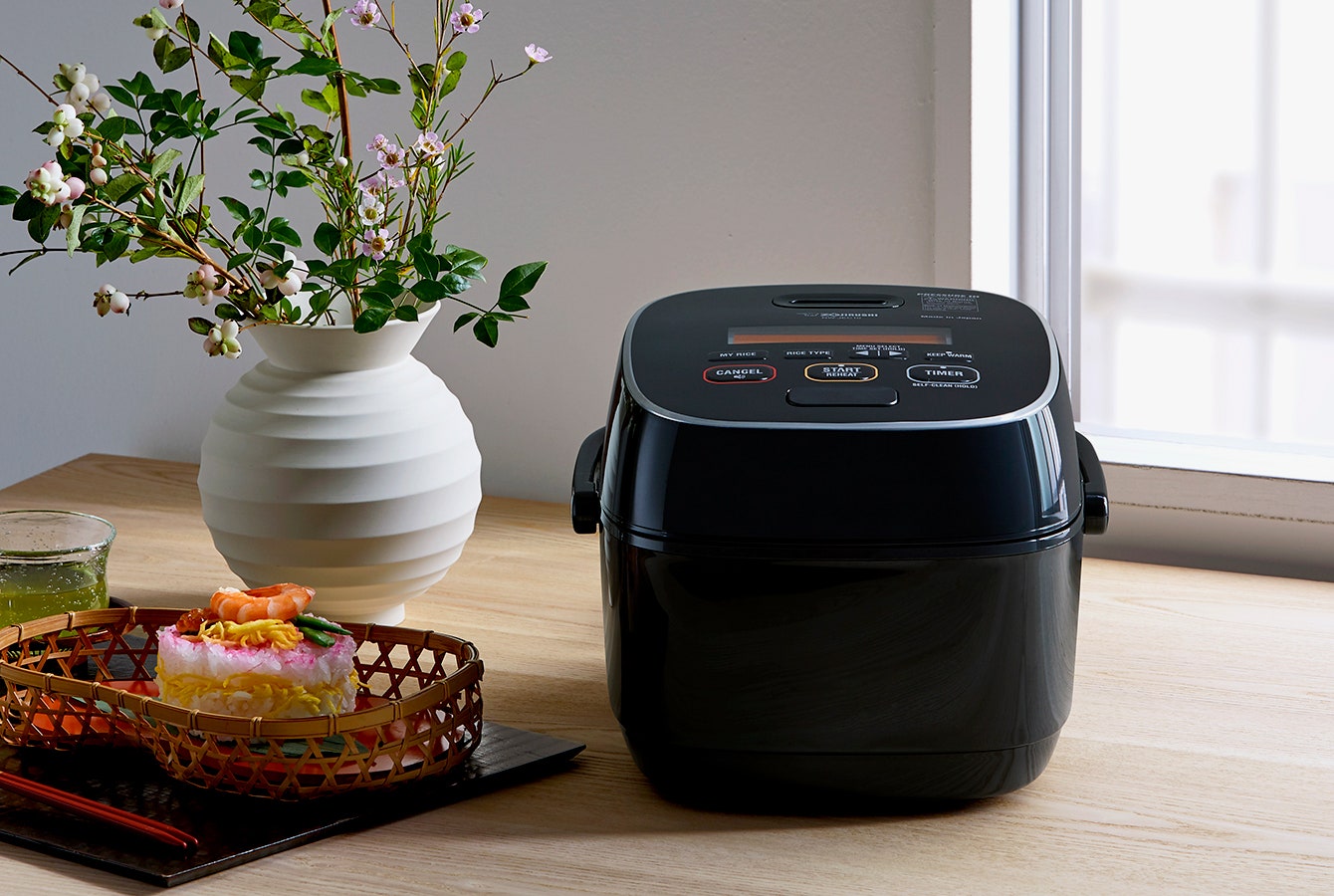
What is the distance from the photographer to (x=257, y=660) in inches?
27.4

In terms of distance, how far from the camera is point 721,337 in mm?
754

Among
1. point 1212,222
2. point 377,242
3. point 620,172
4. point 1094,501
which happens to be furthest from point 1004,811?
point 1212,222

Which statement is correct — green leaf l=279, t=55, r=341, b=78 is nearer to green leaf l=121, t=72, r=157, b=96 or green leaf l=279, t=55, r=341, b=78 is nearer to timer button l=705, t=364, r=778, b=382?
green leaf l=121, t=72, r=157, b=96

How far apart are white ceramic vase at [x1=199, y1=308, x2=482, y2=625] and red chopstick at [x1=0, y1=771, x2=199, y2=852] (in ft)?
0.79

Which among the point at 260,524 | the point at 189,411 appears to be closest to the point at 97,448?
the point at 189,411

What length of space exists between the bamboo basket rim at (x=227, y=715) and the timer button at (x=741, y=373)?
186mm

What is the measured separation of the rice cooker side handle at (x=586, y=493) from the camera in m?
0.74

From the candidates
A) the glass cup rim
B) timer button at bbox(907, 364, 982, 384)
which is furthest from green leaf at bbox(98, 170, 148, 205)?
timer button at bbox(907, 364, 982, 384)

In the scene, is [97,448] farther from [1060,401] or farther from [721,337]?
[1060,401]

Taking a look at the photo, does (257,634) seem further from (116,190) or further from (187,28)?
(187,28)

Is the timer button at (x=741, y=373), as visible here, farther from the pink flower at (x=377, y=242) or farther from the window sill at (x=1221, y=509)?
the window sill at (x=1221, y=509)

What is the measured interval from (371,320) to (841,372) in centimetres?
32

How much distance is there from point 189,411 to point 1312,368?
2.08 metres

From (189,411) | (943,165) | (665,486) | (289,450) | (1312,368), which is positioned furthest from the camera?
(1312,368)
